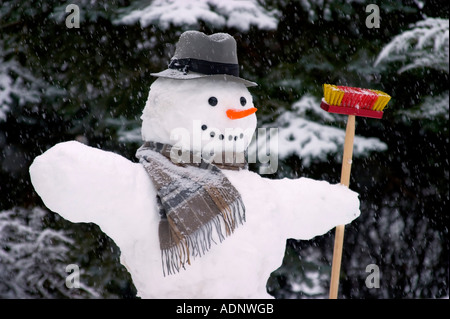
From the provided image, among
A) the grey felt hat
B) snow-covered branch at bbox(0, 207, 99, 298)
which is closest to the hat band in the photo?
the grey felt hat

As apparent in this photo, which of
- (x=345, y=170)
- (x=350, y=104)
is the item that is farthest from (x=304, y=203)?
(x=350, y=104)

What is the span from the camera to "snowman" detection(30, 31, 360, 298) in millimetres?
1556

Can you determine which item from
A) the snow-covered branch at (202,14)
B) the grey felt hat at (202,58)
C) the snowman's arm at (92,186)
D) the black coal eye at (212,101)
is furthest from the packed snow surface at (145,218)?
the snow-covered branch at (202,14)

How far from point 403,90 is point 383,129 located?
0.26m

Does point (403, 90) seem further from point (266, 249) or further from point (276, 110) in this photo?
point (266, 249)

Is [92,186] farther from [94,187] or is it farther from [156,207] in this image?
[156,207]

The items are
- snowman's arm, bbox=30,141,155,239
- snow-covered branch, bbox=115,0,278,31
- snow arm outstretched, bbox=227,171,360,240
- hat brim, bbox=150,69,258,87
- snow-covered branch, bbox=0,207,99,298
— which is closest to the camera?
snowman's arm, bbox=30,141,155,239

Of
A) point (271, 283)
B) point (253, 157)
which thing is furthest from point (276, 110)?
point (271, 283)

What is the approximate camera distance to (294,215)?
1.80 m

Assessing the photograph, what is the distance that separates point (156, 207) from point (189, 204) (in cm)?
12

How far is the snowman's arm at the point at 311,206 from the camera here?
1802 mm

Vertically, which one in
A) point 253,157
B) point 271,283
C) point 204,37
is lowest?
point 271,283

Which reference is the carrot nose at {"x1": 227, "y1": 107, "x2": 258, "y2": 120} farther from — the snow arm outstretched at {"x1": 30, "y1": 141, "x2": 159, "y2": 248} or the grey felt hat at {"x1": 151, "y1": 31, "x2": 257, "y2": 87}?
the snow arm outstretched at {"x1": 30, "y1": 141, "x2": 159, "y2": 248}

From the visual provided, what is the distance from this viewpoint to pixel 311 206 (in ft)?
5.98
